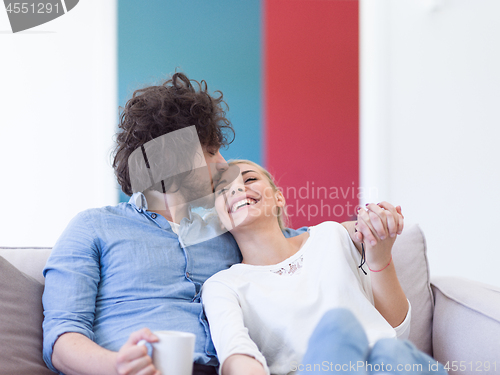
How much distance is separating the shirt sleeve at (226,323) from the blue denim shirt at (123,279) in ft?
0.19

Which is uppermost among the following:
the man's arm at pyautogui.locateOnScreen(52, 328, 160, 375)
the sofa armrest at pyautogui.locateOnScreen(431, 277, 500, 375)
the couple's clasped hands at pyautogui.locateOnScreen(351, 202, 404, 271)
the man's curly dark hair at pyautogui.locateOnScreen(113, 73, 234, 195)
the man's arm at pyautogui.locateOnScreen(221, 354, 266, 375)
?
the man's curly dark hair at pyautogui.locateOnScreen(113, 73, 234, 195)

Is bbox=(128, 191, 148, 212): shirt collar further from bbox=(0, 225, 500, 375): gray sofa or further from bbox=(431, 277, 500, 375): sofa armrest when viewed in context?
bbox=(431, 277, 500, 375): sofa armrest

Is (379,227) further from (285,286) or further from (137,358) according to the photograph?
(137,358)

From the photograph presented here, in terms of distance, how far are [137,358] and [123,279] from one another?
1.19ft

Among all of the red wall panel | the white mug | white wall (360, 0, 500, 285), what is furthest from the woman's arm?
white wall (360, 0, 500, 285)

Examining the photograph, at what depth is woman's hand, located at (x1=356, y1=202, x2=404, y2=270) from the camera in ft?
2.93

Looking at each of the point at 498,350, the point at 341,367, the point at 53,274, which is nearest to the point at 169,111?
the point at 53,274

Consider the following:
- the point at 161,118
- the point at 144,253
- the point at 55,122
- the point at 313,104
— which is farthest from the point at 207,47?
the point at 144,253

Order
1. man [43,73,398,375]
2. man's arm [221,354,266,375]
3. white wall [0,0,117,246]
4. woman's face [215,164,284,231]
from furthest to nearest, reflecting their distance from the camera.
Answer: white wall [0,0,117,246] < woman's face [215,164,284,231] < man [43,73,398,375] < man's arm [221,354,266,375]

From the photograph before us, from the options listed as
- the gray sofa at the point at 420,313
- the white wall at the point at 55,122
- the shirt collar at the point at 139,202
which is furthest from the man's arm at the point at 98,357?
the white wall at the point at 55,122

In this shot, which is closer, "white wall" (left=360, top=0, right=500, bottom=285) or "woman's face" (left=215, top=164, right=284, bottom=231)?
"woman's face" (left=215, top=164, right=284, bottom=231)

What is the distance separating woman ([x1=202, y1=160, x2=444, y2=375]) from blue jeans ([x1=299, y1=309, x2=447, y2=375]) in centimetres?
19

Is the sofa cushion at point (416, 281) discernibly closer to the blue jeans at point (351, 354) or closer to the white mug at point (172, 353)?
→ the blue jeans at point (351, 354)

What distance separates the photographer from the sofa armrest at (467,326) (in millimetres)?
968
